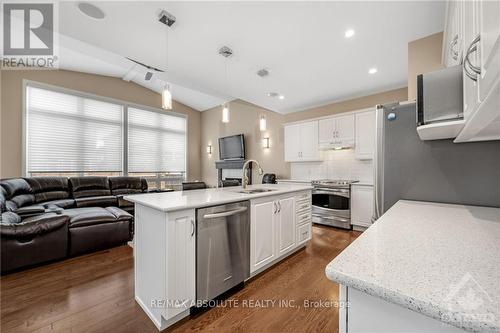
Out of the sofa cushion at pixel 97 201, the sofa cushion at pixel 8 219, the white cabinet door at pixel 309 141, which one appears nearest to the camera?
the sofa cushion at pixel 8 219

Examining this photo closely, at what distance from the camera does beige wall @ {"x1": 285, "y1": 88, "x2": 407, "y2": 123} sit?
3820 mm

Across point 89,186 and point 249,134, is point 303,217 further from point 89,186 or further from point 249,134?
point 89,186

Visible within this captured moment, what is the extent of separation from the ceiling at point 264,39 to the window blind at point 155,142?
10.3 feet

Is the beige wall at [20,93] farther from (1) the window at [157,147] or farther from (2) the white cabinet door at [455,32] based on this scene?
(2) the white cabinet door at [455,32]

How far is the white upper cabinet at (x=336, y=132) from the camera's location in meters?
4.00

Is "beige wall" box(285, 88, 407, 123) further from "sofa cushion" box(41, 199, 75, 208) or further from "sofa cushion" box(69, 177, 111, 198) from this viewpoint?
"sofa cushion" box(41, 199, 75, 208)

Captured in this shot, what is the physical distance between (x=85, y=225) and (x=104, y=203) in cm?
171

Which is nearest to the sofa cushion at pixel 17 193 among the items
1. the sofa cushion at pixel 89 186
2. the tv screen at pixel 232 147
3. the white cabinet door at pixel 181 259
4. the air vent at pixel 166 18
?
the sofa cushion at pixel 89 186

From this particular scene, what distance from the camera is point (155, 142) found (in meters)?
6.63

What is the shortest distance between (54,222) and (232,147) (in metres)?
4.65

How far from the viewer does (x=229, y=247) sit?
179 centimetres

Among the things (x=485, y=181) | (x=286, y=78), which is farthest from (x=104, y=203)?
(x=485, y=181)

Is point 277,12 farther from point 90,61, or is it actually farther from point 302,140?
point 90,61

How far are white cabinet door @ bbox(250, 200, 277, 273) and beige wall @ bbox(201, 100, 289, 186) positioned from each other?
326cm
